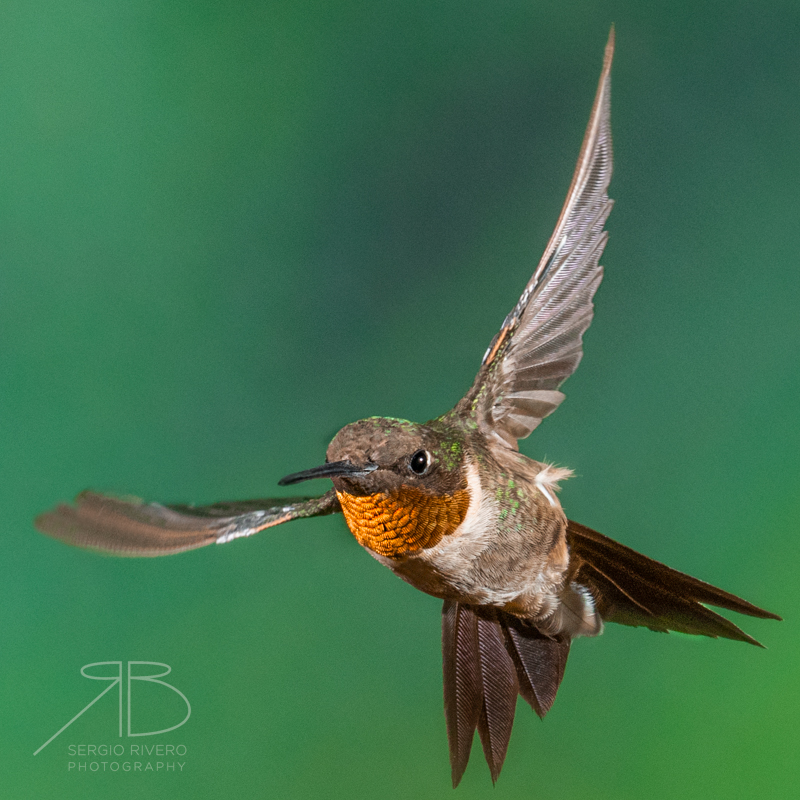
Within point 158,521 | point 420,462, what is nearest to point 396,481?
point 420,462

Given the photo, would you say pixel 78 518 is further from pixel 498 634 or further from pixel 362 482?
pixel 498 634

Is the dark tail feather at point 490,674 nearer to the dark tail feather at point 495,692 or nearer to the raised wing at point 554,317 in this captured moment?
the dark tail feather at point 495,692

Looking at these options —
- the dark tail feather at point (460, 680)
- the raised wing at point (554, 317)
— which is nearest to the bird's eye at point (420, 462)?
the raised wing at point (554, 317)

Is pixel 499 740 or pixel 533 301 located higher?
pixel 533 301

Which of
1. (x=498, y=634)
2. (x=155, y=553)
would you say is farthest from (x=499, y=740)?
(x=155, y=553)

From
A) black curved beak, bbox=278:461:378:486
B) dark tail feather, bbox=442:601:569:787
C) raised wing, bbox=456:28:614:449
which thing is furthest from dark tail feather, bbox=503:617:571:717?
black curved beak, bbox=278:461:378:486

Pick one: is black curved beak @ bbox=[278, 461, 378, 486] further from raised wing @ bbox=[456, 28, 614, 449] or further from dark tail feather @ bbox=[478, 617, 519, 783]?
dark tail feather @ bbox=[478, 617, 519, 783]
